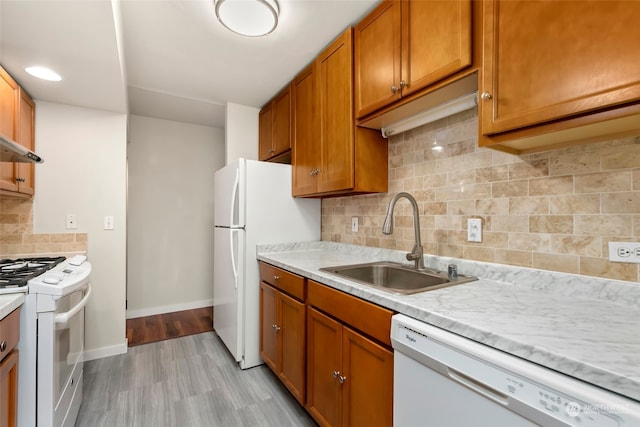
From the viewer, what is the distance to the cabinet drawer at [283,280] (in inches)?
68.5

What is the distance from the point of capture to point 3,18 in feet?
4.45

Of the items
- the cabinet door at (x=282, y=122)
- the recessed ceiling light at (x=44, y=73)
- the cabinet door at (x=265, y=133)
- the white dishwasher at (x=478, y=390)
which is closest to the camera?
the white dishwasher at (x=478, y=390)

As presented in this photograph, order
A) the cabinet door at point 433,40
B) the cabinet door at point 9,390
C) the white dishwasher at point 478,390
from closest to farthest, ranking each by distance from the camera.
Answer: the white dishwasher at point 478,390, the cabinet door at point 9,390, the cabinet door at point 433,40

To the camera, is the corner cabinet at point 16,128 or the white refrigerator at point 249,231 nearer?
the corner cabinet at point 16,128

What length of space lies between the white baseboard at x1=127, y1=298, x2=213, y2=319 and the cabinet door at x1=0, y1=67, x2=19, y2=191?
2.00m

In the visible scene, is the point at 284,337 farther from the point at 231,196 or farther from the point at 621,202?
the point at 621,202

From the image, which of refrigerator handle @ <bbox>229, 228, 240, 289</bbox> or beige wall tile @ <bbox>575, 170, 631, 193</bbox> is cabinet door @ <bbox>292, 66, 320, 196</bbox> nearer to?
refrigerator handle @ <bbox>229, 228, 240, 289</bbox>

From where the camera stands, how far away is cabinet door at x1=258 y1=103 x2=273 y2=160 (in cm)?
290

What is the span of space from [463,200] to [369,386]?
1004 mm

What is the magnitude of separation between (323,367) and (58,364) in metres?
1.26

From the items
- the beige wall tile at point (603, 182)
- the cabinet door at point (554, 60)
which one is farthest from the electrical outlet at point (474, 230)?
the cabinet door at point (554, 60)

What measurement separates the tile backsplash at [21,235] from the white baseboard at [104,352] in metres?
0.86

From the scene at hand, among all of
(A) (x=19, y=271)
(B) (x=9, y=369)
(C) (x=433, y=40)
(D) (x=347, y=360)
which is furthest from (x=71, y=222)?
(C) (x=433, y=40)

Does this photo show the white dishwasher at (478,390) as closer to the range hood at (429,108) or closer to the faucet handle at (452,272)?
the faucet handle at (452,272)
